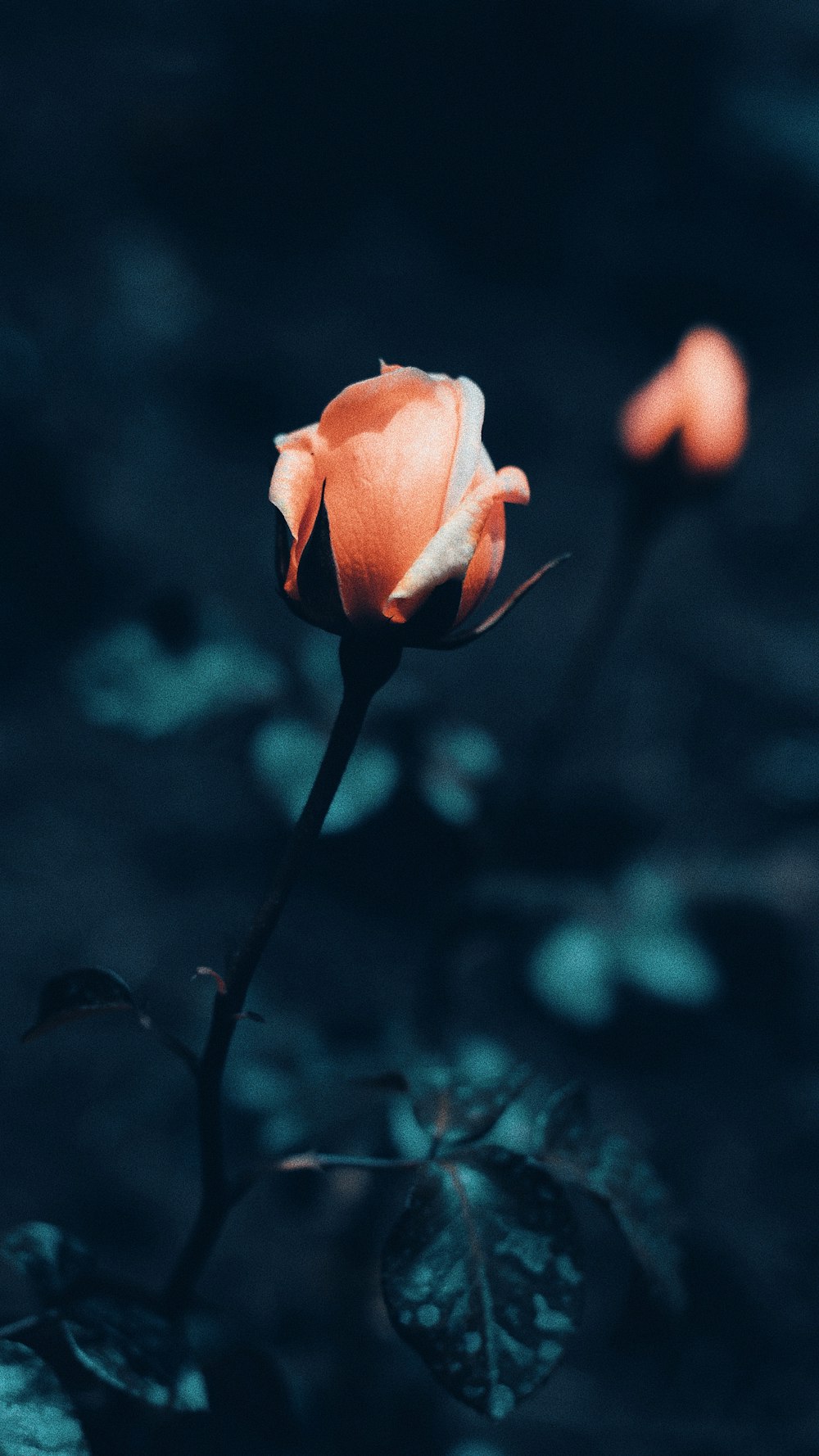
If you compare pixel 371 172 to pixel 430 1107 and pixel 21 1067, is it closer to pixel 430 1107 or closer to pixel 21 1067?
pixel 21 1067

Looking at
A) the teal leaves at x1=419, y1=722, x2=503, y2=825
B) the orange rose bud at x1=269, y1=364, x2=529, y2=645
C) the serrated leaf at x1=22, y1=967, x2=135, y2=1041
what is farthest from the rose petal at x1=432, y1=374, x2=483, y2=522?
the teal leaves at x1=419, y1=722, x2=503, y2=825

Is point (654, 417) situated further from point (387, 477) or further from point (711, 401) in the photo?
point (387, 477)

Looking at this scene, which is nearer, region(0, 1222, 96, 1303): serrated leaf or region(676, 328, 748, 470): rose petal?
region(0, 1222, 96, 1303): serrated leaf

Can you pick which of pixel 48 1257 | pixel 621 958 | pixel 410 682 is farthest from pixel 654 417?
pixel 48 1257

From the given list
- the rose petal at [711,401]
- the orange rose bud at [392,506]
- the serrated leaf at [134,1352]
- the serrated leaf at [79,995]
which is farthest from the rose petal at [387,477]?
the rose petal at [711,401]

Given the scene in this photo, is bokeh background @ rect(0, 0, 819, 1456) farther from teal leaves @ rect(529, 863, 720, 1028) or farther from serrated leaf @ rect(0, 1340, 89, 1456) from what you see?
serrated leaf @ rect(0, 1340, 89, 1456)

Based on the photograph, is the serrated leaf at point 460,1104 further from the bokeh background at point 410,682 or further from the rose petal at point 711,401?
the rose petal at point 711,401

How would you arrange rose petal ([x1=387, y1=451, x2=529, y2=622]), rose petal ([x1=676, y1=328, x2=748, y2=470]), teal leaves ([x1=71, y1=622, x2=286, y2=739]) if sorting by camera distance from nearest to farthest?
rose petal ([x1=387, y1=451, x2=529, y2=622]) → teal leaves ([x1=71, y1=622, x2=286, y2=739]) → rose petal ([x1=676, y1=328, x2=748, y2=470])
